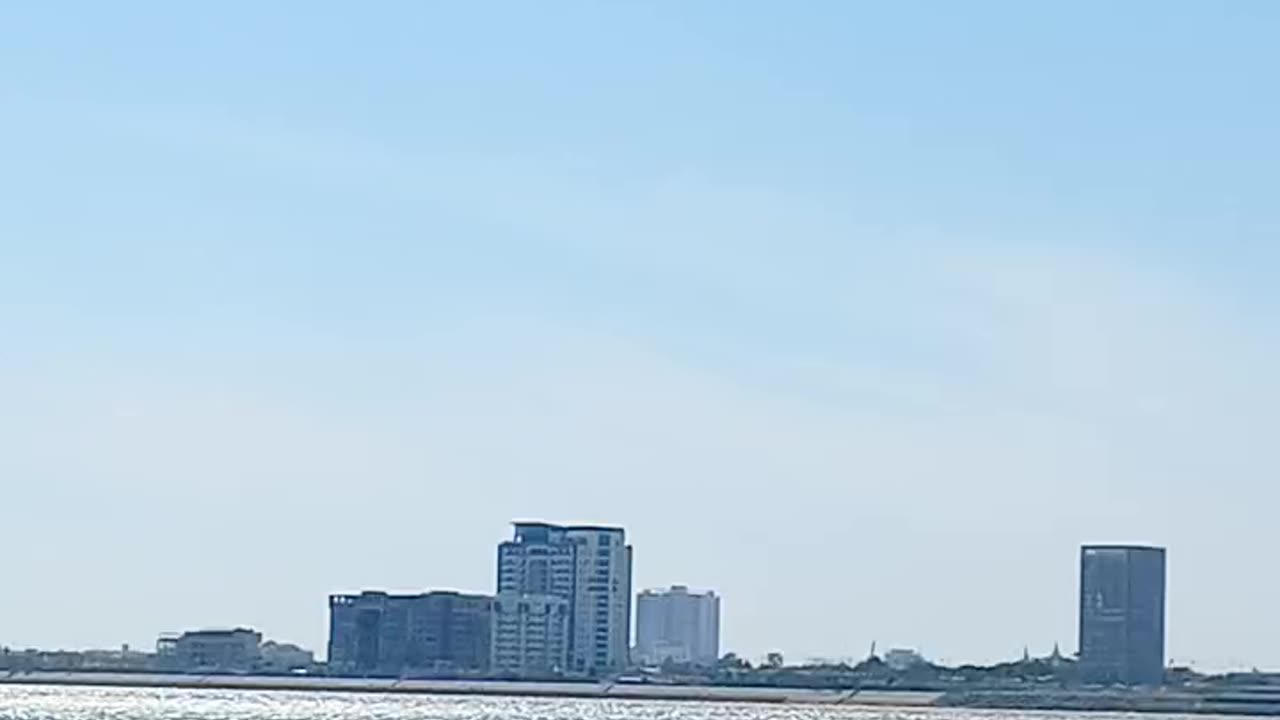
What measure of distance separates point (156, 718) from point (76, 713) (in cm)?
906

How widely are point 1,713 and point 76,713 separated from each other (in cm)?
797

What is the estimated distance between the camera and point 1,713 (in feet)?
625

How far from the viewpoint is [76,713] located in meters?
198

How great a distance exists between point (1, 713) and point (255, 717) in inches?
546

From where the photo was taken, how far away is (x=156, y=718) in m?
191

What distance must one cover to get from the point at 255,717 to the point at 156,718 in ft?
27.2

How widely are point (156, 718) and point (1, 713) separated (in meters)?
7.67

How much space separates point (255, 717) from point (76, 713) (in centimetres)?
925
